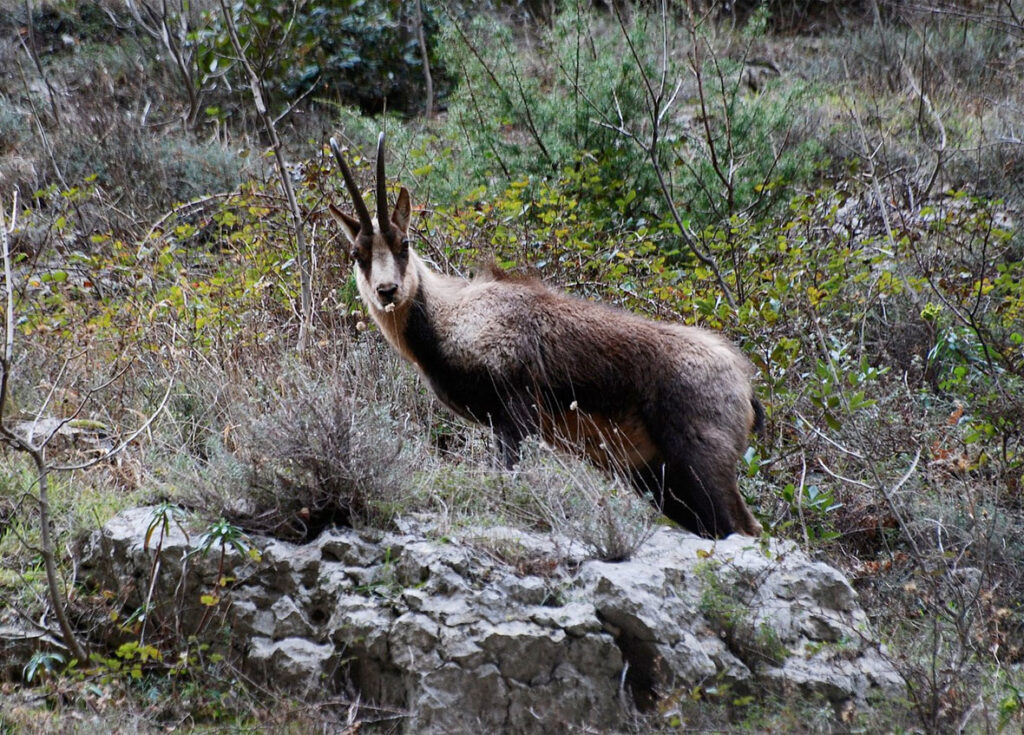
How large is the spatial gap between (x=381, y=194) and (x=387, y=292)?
0.73m

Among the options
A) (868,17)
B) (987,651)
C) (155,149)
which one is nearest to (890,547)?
(987,651)

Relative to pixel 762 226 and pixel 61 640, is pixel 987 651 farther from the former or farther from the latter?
pixel 762 226

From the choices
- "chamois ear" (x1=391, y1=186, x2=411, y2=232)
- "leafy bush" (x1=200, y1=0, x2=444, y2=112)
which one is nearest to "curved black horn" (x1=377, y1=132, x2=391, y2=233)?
"chamois ear" (x1=391, y1=186, x2=411, y2=232)

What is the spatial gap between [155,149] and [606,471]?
28.8 feet

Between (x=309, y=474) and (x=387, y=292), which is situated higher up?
(x=387, y=292)

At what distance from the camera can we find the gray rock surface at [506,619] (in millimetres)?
4750

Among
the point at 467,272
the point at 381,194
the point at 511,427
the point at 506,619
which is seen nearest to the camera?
the point at 506,619

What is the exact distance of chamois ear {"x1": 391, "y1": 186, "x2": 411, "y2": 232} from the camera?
24.5 ft

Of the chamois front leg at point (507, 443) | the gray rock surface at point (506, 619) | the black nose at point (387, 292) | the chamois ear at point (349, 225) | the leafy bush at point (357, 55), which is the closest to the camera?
the gray rock surface at point (506, 619)

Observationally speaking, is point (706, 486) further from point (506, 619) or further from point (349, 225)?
point (349, 225)

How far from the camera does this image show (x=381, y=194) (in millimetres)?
7172

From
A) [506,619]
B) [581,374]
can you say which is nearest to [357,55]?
[581,374]

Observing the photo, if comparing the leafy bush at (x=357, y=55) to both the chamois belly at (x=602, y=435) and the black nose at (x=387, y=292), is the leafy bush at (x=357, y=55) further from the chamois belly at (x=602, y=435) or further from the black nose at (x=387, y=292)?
the chamois belly at (x=602, y=435)

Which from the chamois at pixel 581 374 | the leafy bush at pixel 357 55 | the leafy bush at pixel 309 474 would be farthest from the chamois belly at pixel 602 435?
the leafy bush at pixel 357 55
